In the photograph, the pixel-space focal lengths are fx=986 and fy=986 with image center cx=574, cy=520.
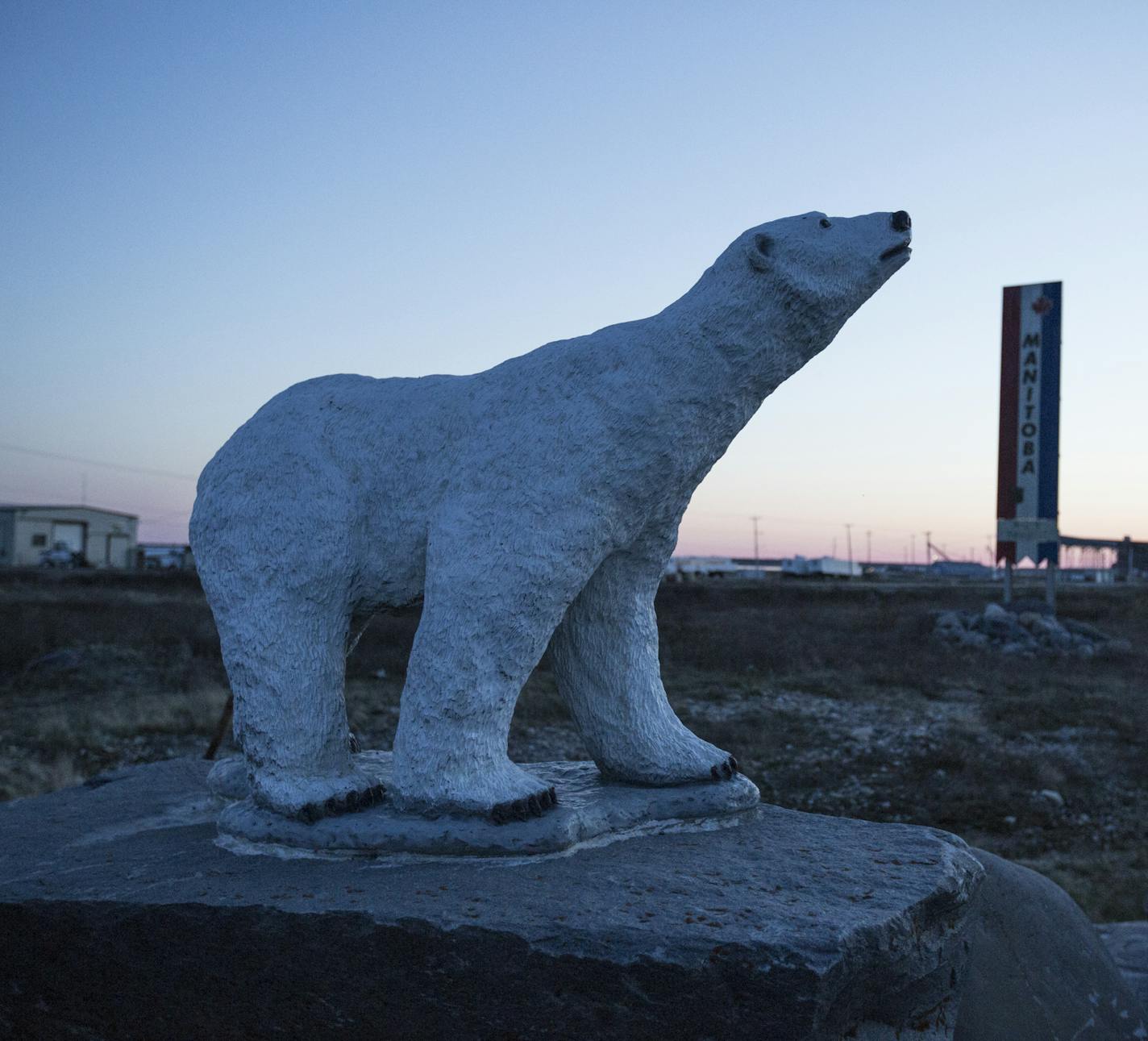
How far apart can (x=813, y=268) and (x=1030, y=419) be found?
43.7 feet

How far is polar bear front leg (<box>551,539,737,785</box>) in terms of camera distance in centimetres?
296

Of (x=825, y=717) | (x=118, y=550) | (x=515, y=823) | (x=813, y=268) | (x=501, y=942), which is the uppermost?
(x=813, y=268)

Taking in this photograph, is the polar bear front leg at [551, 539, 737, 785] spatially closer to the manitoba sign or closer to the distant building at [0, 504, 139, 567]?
the manitoba sign

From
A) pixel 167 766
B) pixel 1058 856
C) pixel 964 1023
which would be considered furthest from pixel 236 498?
pixel 1058 856

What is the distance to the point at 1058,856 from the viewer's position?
208 inches

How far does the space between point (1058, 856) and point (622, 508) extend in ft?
13.1

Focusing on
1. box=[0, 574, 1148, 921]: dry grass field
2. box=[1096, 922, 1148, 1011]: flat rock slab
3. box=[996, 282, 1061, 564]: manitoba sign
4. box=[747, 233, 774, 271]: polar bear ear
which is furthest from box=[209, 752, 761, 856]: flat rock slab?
box=[996, 282, 1061, 564]: manitoba sign

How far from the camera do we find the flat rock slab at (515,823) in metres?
2.51

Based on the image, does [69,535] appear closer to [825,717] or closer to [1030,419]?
[1030,419]

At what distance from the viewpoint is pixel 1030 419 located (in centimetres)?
1446

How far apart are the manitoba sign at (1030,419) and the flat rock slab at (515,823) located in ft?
43.2

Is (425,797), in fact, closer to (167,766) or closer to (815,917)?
(815,917)

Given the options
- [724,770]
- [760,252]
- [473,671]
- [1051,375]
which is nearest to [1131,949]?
[724,770]

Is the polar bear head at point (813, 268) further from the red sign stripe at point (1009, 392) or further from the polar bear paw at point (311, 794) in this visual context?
the red sign stripe at point (1009, 392)
